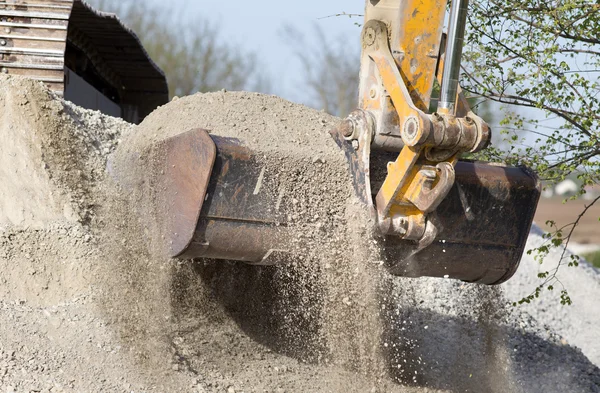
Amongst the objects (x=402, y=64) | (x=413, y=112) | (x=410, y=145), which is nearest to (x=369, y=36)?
(x=402, y=64)

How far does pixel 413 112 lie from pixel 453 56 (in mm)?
334

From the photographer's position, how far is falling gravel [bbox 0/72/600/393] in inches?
172

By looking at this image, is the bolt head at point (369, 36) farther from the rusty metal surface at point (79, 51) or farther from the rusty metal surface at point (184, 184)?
the rusty metal surface at point (79, 51)

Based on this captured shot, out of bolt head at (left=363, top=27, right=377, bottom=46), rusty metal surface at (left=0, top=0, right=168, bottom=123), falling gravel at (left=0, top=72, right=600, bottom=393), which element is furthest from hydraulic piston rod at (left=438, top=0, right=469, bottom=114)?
rusty metal surface at (left=0, top=0, right=168, bottom=123)

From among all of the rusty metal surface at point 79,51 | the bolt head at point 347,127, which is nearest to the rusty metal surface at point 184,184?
the bolt head at point 347,127

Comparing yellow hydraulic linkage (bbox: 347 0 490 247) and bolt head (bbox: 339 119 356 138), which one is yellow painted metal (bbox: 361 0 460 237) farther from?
bolt head (bbox: 339 119 356 138)

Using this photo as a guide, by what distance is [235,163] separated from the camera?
421 centimetres

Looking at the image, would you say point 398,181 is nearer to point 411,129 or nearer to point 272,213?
point 411,129

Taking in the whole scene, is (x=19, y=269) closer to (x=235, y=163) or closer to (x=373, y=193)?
(x=235, y=163)

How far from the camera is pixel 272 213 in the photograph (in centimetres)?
428

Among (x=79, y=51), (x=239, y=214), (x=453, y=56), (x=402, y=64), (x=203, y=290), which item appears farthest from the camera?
(x=79, y=51)

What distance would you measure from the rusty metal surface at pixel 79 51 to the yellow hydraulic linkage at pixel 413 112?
347 centimetres

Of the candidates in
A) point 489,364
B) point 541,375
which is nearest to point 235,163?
point 489,364

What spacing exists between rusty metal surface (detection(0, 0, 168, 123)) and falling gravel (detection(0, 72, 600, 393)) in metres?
0.78
